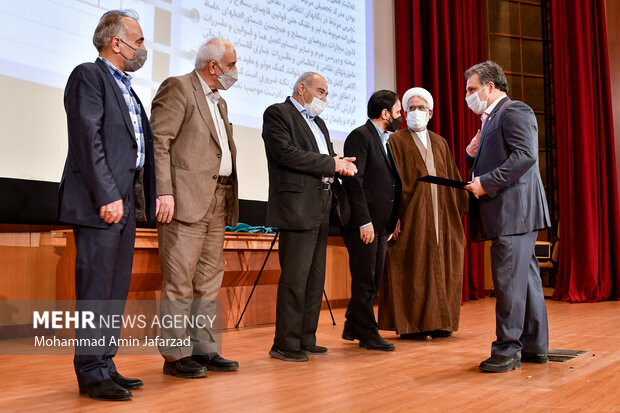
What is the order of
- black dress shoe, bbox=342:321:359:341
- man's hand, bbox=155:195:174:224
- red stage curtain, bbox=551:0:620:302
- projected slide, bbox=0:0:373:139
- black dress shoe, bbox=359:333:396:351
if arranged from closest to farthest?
man's hand, bbox=155:195:174:224 → black dress shoe, bbox=359:333:396:351 → black dress shoe, bbox=342:321:359:341 → projected slide, bbox=0:0:373:139 → red stage curtain, bbox=551:0:620:302

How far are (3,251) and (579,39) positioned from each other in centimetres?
599

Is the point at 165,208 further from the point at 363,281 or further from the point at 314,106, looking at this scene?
the point at 363,281

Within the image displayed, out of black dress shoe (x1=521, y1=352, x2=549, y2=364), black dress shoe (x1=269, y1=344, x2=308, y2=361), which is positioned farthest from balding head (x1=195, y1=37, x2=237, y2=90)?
black dress shoe (x1=521, y1=352, x2=549, y2=364)

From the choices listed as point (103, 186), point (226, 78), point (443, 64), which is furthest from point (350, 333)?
point (443, 64)

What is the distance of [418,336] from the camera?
3.45 meters

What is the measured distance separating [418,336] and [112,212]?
2.07 metres

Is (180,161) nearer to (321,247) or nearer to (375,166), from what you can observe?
(321,247)

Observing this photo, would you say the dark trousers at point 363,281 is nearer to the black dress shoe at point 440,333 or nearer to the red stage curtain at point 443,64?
the black dress shoe at point 440,333

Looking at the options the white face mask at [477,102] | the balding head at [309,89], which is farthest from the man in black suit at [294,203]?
the white face mask at [477,102]

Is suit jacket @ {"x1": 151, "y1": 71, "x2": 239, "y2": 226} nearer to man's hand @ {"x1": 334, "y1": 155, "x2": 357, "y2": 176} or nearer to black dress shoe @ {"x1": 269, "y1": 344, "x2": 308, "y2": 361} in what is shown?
man's hand @ {"x1": 334, "y1": 155, "x2": 357, "y2": 176}

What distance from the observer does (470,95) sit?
2.73m

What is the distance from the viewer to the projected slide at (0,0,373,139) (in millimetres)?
3613

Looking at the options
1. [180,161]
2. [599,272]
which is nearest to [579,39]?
[599,272]

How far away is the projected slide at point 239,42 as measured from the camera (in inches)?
142
